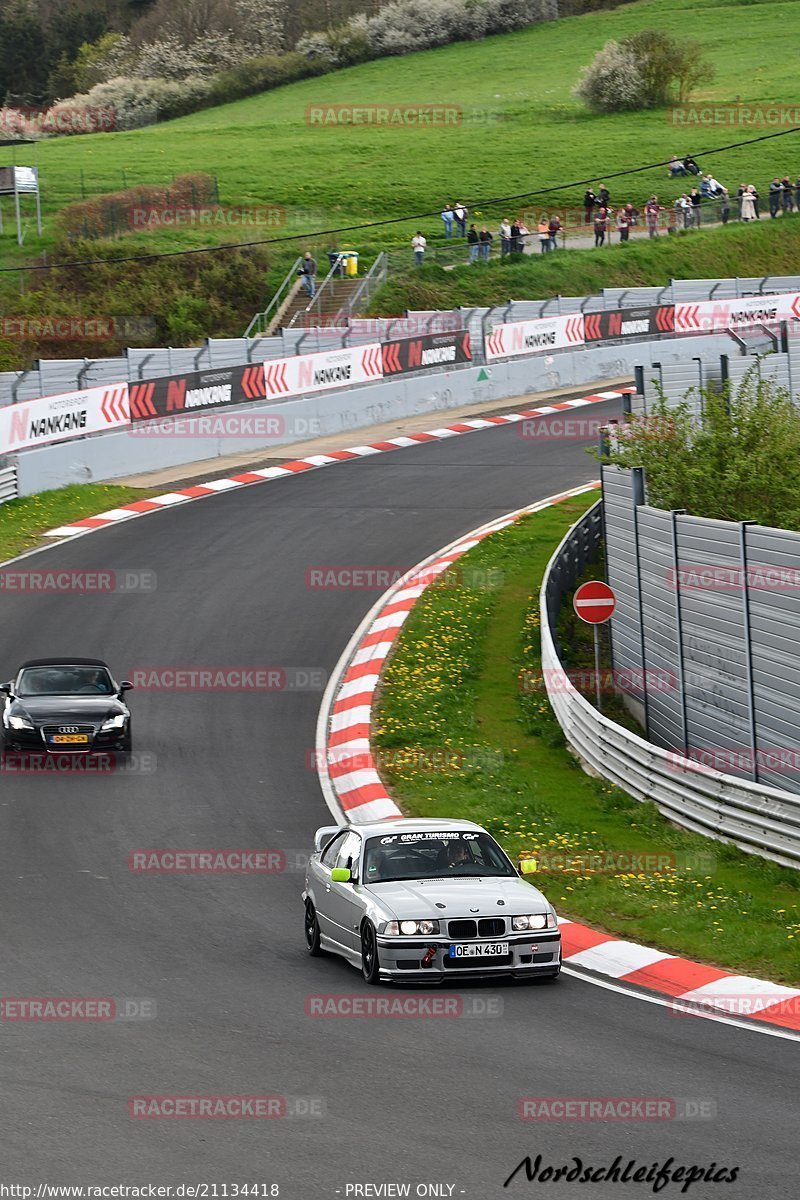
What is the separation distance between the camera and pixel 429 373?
1797 inches

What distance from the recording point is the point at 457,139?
303 ft

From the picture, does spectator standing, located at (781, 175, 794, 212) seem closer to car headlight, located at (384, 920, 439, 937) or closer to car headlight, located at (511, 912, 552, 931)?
car headlight, located at (511, 912, 552, 931)

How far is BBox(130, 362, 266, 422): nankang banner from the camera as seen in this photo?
37312mm

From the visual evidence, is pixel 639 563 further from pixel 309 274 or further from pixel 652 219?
pixel 652 219

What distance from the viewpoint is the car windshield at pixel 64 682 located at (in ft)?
68.7

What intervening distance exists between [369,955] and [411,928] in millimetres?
452

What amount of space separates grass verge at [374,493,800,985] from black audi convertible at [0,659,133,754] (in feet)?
11.2

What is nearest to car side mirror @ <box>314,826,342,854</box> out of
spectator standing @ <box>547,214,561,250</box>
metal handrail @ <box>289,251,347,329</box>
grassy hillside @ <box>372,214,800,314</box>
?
metal handrail @ <box>289,251,347,329</box>

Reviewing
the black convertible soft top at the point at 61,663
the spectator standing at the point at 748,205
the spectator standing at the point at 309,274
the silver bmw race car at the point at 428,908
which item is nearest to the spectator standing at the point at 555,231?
the spectator standing at the point at 748,205

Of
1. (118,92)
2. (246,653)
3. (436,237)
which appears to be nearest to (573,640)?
(246,653)

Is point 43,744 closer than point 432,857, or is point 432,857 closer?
point 432,857

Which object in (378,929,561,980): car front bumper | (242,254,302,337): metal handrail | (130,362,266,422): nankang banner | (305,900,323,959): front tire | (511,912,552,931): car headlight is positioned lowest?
(305,900,323,959): front tire

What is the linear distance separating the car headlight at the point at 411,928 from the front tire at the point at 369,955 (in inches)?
5.6

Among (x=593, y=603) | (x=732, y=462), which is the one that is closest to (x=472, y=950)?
(x=593, y=603)
